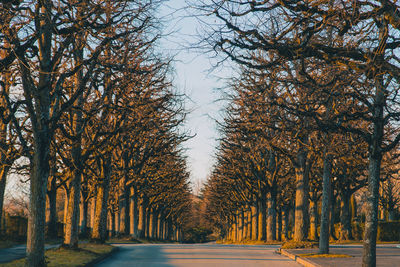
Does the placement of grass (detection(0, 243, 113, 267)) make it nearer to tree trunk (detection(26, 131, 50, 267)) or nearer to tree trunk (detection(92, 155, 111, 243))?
tree trunk (detection(26, 131, 50, 267))

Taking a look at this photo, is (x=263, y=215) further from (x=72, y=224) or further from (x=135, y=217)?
(x=72, y=224)

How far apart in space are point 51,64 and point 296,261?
1188 centimetres

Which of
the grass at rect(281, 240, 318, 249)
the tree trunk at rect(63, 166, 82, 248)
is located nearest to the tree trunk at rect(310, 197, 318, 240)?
the grass at rect(281, 240, 318, 249)

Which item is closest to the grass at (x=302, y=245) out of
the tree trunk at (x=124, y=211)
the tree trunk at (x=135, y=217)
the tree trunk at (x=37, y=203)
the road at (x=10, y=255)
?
the road at (x=10, y=255)

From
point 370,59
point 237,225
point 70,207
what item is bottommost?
point 237,225

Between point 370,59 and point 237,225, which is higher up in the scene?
point 370,59

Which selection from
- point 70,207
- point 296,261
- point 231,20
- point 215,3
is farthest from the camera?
point 70,207

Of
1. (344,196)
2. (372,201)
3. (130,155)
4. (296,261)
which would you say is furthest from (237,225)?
(372,201)

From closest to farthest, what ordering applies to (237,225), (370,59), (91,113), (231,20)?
(370,59) → (231,20) → (91,113) → (237,225)

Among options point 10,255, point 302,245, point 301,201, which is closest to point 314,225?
point 301,201

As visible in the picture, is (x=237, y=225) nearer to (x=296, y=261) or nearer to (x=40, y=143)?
(x=296, y=261)

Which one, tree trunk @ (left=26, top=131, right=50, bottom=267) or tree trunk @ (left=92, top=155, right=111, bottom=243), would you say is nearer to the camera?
tree trunk @ (left=26, top=131, right=50, bottom=267)

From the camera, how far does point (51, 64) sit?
13.4 meters

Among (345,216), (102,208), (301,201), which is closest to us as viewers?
(301,201)
